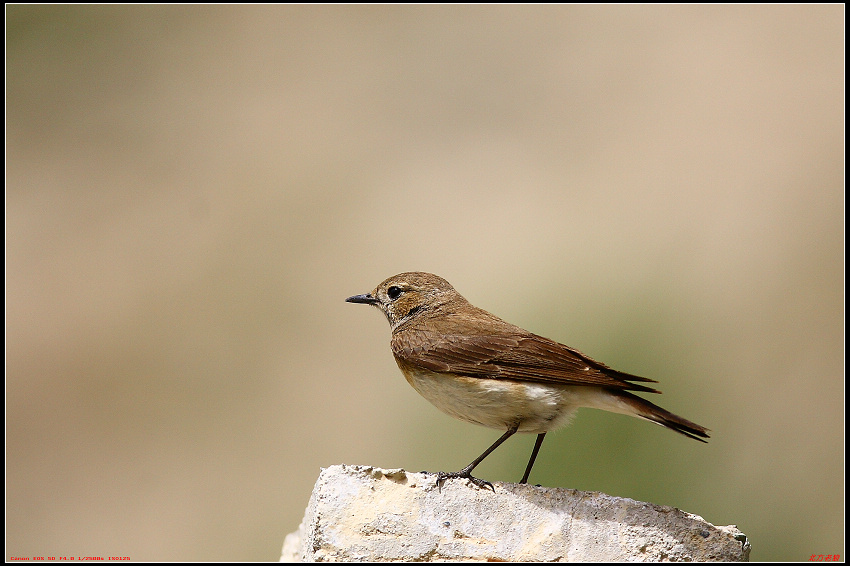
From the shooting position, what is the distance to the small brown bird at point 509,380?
173 inches

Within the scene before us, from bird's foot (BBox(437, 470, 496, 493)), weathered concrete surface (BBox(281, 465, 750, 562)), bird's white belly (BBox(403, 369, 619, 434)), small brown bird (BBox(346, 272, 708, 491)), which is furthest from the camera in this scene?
bird's white belly (BBox(403, 369, 619, 434))

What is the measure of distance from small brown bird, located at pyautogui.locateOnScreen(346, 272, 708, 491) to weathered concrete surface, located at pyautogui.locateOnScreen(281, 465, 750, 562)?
16cm

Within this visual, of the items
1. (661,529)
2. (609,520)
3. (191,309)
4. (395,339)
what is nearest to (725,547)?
(661,529)

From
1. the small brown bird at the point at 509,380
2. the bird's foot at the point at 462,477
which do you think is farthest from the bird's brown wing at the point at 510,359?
the bird's foot at the point at 462,477

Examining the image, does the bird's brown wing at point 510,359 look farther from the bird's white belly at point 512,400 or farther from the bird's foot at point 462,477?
the bird's foot at point 462,477

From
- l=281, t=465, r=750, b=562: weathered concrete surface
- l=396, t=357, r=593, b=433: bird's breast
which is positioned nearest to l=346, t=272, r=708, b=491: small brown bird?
l=396, t=357, r=593, b=433: bird's breast

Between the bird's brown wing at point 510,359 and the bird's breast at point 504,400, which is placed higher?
the bird's brown wing at point 510,359

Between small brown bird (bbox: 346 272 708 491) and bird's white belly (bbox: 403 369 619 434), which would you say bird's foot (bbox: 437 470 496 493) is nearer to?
small brown bird (bbox: 346 272 708 491)

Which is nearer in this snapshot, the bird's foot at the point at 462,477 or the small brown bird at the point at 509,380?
the bird's foot at the point at 462,477

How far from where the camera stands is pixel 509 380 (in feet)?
14.8

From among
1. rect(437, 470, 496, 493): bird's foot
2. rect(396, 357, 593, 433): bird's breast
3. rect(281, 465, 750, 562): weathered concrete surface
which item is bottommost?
rect(281, 465, 750, 562): weathered concrete surface

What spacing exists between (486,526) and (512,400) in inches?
28.1

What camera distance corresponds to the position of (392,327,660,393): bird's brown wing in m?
4.40

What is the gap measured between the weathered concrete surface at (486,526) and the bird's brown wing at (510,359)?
23.1 inches
